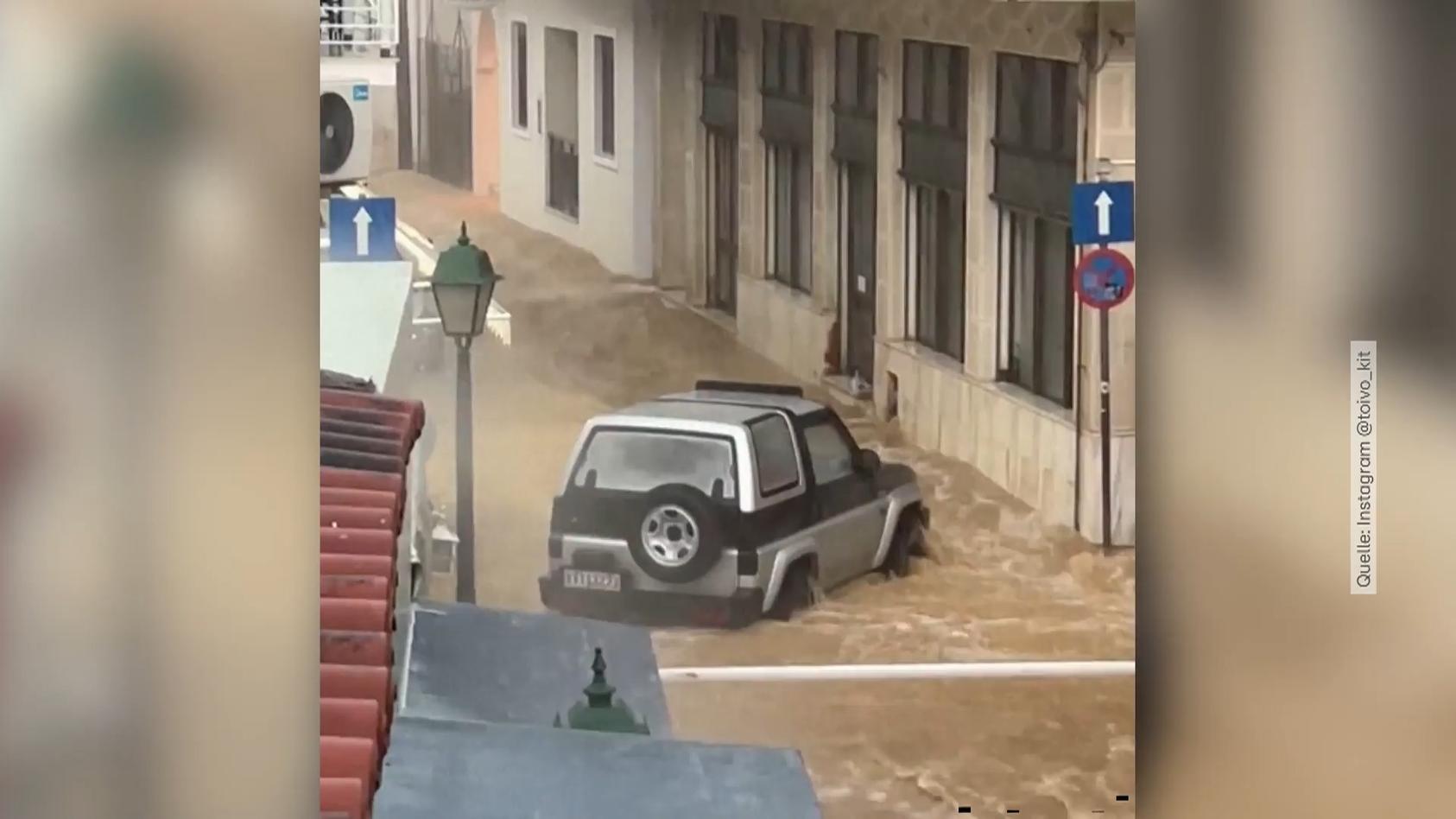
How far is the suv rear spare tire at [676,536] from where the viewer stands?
1.40 m

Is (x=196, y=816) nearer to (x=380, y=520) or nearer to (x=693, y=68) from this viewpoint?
(x=380, y=520)

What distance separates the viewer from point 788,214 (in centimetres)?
142

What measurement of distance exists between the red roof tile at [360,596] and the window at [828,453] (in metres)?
0.32

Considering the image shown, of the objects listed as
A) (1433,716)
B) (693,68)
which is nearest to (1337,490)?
(1433,716)

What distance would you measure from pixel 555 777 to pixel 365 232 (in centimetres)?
46

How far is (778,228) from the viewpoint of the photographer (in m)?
1.43

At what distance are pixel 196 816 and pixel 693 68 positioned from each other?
30.1 inches

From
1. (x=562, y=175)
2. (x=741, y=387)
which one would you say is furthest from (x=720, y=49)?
(x=741, y=387)

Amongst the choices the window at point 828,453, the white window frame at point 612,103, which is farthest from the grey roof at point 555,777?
the white window frame at point 612,103

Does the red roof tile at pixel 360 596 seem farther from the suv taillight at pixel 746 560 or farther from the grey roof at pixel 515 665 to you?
the suv taillight at pixel 746 560

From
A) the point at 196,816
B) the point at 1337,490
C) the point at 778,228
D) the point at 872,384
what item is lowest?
the point at 196,816

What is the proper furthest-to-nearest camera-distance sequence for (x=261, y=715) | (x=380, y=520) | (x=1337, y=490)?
1. (x=1337, y=490)
2. (x=261, y=715)
3. (x=380, y=520)

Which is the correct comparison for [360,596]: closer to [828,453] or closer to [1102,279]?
[828,453]

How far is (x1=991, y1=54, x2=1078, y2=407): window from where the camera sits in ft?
4.59
